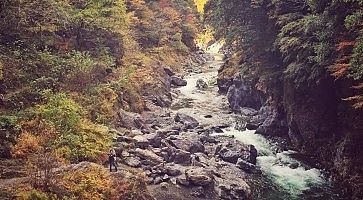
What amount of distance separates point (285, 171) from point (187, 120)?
37.1 ft

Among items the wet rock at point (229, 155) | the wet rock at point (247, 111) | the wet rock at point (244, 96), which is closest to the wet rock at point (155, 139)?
the wet rock at point (229, 155)

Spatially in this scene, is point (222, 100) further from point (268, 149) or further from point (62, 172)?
point (62, 172)

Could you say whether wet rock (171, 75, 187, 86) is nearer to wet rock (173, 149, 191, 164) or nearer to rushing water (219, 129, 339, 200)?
rushing water (219, 129, 339, 200)

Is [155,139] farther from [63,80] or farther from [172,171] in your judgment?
[63,80]

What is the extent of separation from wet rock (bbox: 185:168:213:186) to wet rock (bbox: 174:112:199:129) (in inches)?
431

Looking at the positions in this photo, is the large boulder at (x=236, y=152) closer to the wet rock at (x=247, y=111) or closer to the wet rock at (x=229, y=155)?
the wet rock at (x=229, y=155)

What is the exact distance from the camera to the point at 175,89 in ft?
158

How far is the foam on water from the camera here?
23.5 metres

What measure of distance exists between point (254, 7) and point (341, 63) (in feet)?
43.4

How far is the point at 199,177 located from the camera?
21.8 metres

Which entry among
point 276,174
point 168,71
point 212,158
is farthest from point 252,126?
point 168,71

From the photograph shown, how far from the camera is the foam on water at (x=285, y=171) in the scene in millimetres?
23516

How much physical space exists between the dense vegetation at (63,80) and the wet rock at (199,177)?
16.8 feet

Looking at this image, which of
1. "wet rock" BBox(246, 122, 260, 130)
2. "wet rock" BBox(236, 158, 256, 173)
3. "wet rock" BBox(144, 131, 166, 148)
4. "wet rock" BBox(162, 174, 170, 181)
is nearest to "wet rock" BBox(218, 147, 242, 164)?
"wet rock" BBox(236, 158, 256, 173)
